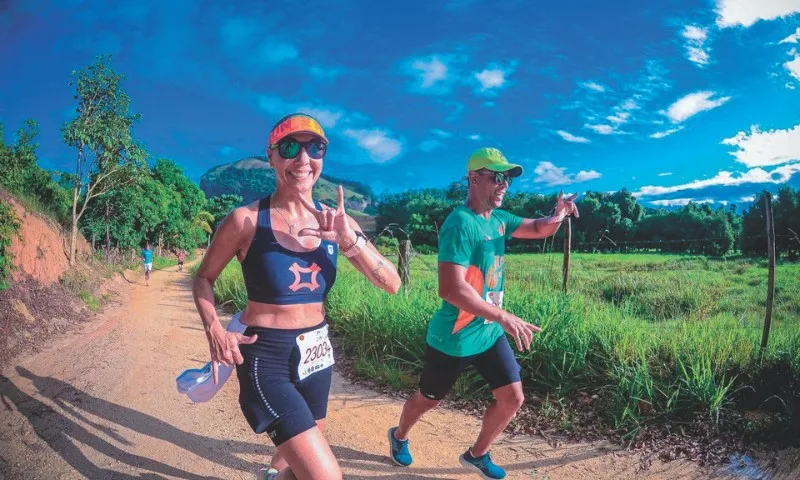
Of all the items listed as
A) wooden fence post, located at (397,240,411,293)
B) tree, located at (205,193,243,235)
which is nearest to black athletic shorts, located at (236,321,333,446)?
wooden fence post, located at (397,240,411,293)

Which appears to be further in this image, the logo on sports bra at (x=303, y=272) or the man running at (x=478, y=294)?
the man running at (x=478, y=294)

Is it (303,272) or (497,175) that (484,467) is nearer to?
(497,175)

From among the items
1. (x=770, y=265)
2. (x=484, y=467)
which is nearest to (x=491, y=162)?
(x=484, y=467)

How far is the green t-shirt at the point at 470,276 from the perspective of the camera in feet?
9.73

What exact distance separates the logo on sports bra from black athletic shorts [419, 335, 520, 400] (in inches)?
48.3

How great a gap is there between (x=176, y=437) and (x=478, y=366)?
2.87 metres

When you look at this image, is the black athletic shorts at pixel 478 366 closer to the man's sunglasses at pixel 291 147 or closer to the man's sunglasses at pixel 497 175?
the man's sunglasses at pixel 497 175

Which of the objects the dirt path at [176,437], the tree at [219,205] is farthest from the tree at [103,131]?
the tree at [219,205]

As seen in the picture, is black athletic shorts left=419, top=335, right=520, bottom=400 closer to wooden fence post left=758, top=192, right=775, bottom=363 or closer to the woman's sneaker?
the woman's sneaker

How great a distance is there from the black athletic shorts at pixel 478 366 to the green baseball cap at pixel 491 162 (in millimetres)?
1098

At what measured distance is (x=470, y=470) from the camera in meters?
3.54

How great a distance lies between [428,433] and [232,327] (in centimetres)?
272

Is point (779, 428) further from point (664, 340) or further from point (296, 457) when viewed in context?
point (296, 457)

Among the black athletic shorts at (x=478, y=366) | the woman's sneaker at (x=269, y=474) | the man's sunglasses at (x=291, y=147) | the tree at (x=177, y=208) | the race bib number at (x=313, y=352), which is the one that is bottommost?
the woman's sneaker at (x=269, y=474)
